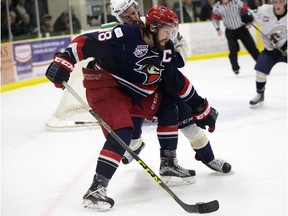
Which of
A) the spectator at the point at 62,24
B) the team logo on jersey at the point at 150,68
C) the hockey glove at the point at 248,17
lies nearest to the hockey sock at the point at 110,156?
the team logo on jersey at the point at 150,68

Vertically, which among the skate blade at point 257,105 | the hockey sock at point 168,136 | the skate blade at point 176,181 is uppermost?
the hockey sock at point 168,136

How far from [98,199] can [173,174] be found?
1.80 feet

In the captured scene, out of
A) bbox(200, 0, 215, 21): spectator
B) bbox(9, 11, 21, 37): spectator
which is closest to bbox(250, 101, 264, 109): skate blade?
bbox(9, 11, 21, 37): spectator

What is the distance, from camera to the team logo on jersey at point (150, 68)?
277cm

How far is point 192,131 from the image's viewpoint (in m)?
3.11

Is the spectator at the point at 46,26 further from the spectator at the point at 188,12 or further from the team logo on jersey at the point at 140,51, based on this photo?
the team logo on jersey at the point at 140,51

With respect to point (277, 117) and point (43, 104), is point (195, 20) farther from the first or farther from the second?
point (277, 117)

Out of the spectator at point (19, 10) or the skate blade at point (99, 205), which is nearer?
the skate blade at point (99, 205)

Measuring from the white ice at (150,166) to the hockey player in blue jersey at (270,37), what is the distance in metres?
0.29

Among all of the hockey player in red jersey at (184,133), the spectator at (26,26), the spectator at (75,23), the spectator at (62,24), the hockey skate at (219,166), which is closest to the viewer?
the hockey player in red jersey at (184,133)

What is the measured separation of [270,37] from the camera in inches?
209

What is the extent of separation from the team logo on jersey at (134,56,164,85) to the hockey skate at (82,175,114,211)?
0.55m

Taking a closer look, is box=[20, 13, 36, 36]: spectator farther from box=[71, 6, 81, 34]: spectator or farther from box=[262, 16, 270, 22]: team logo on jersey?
box=[262, 16, 270, 22]: team logo on jersey

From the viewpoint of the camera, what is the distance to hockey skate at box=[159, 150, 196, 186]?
3.07 m
